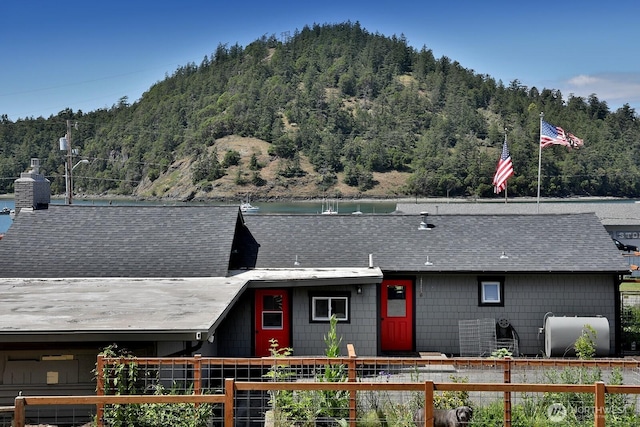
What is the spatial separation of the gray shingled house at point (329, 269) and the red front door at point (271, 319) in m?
0.02

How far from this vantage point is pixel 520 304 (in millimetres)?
16891

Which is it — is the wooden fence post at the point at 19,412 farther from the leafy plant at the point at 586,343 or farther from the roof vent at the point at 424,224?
the roof vent at the point at 424,224

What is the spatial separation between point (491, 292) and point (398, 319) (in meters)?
2.27

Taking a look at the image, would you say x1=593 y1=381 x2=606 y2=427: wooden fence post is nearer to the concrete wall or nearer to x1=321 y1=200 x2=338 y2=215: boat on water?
the concrete wall

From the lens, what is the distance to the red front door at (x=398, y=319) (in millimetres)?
17047

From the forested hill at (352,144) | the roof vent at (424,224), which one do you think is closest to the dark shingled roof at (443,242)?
the roof vent at (424,224)

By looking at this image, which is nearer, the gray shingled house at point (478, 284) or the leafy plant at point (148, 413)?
the leafy plant at point (148, 413)

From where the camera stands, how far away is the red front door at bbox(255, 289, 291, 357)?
16016mm

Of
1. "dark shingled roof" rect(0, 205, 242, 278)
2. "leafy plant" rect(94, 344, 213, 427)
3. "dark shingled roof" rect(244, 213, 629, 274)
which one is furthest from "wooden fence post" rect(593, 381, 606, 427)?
"dark shingled roof" rect(0, 205, 242, 278)

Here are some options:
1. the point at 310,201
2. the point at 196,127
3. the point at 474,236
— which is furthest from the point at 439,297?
the point at 196,127

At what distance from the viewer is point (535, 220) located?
1911 cm

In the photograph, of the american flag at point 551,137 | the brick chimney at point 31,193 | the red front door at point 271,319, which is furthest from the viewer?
the american flag at point 551,137

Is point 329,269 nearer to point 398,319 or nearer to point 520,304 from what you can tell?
point 398,319

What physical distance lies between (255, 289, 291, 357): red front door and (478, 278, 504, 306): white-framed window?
4590 millimetres
